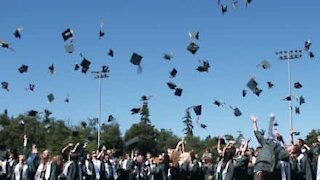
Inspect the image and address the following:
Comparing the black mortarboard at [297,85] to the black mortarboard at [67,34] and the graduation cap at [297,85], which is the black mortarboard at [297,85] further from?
the black mortarboard at [67,34]

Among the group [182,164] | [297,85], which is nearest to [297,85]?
[297,85]

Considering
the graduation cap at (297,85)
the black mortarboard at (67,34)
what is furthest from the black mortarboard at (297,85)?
the black mortarboard at (67,34)

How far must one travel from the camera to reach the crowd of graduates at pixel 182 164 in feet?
44.1

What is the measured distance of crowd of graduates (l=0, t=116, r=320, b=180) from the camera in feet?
44.1

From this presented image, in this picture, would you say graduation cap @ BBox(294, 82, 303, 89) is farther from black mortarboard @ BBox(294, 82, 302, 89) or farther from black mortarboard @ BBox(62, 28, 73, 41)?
black mortarboard @ BBox(62, 28, 73, 41)

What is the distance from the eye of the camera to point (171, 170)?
64.2 ft

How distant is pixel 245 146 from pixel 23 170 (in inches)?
320

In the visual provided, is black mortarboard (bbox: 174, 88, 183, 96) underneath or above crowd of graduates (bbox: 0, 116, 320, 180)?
above

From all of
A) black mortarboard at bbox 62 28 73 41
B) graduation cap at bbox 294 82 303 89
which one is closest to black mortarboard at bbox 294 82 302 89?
graduation cap at bbox 294 82 303 89

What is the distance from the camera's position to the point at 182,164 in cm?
1958

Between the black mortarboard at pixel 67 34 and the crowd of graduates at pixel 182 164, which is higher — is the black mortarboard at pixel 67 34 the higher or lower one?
the higher one

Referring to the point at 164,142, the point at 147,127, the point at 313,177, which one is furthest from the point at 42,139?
the point at 313,177

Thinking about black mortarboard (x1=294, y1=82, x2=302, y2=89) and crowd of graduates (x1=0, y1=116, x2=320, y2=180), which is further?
black mortarboard (x1=294, y1=82, x2=302, y2=89)

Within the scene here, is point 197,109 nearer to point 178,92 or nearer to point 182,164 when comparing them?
point 178,92
